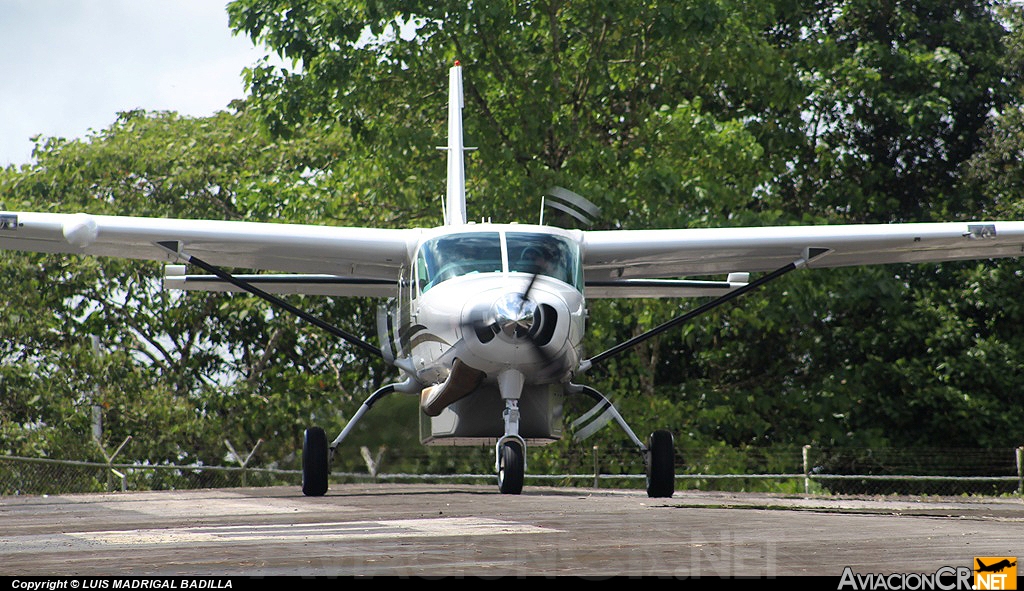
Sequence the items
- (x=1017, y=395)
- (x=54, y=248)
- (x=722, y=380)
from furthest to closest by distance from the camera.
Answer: (x=722, y=380), (x=1017, y=395), (x=54, y=248)

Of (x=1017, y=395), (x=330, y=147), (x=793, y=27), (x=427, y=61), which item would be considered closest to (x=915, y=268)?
(x=1017, y=395)

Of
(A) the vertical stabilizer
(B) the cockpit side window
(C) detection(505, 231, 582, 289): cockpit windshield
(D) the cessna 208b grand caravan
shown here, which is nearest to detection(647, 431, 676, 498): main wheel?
(D) the cessna 208b grand caravan

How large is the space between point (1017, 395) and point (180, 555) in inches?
948

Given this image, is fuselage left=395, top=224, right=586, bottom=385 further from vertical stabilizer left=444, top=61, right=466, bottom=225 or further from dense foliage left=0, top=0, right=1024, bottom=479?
dense foliage left=0, top=0, right=1024, bottom=479

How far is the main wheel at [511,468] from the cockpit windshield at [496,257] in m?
1.68

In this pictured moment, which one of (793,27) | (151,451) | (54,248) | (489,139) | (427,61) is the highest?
(793,27)

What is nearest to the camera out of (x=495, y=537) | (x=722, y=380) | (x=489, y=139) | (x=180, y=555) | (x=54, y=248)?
(x=180, y=555)

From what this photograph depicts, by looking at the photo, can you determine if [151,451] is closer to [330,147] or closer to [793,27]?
[330,147]

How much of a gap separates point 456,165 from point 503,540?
1094 cm

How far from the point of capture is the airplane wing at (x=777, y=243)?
48.4ft

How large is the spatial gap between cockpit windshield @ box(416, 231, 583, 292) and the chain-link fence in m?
10.3

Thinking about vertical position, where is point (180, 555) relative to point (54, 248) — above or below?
below

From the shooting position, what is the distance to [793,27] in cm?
3044

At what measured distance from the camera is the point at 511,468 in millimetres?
11820
